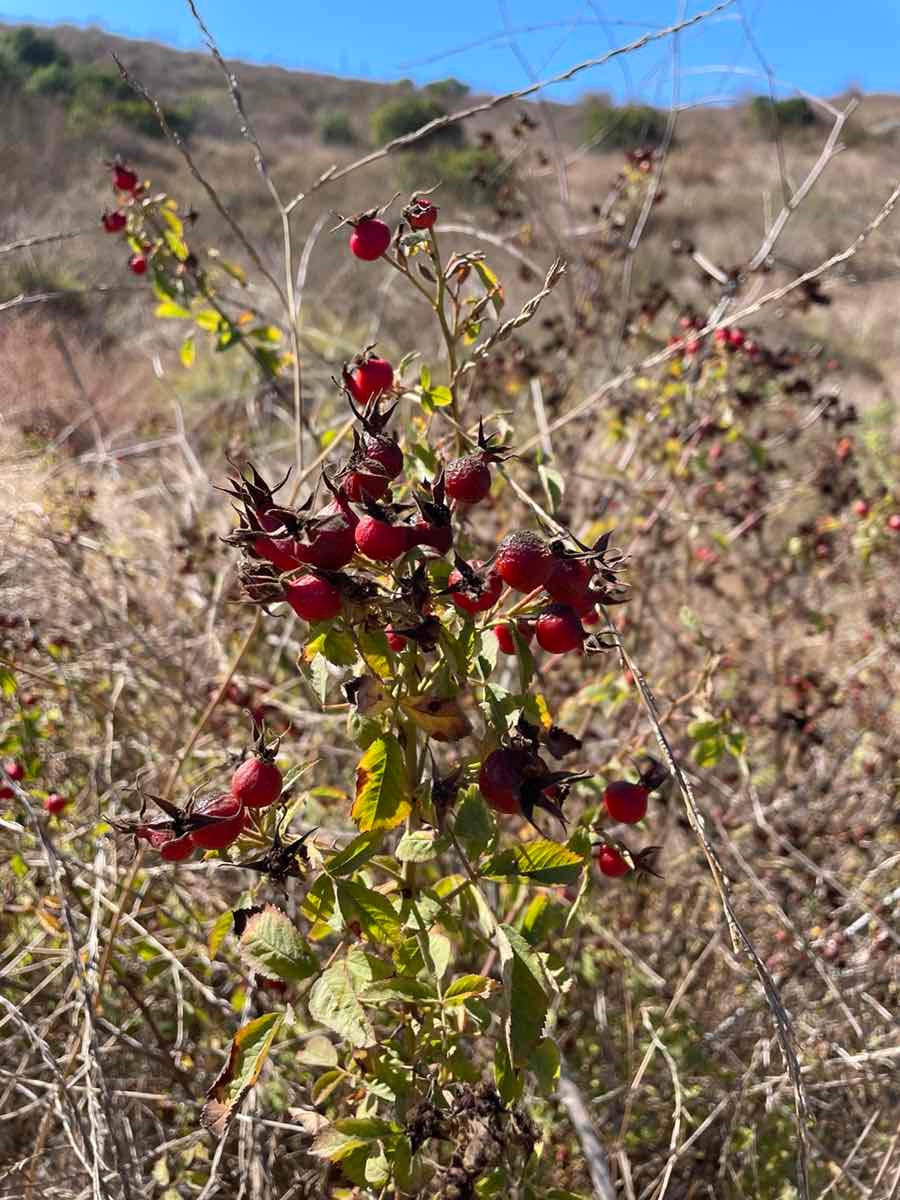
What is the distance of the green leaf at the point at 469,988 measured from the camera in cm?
90

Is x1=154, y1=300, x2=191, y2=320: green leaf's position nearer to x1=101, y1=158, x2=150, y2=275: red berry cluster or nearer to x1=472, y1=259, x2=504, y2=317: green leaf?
x1=101, y1=158, x2=150, y2=275: red berry cluster

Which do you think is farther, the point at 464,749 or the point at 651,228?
the point at 651,228

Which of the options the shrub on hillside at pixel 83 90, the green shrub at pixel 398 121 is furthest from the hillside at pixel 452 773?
the shrub on hillside at pixel 83 90

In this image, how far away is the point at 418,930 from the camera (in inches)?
35.8

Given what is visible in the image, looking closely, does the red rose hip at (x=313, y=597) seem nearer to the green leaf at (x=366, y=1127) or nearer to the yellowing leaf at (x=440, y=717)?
the yellowing leaf at (x=440, y=717)

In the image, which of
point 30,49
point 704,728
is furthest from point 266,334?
point 30,49

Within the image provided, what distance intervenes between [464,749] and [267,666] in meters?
0.74

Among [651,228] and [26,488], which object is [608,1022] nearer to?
[26,488]

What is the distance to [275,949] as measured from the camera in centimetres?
84

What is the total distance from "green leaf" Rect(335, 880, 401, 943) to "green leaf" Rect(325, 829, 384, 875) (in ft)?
0.06

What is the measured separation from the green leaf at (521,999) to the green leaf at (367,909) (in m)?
0.11

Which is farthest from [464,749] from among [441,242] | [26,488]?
[441,242]

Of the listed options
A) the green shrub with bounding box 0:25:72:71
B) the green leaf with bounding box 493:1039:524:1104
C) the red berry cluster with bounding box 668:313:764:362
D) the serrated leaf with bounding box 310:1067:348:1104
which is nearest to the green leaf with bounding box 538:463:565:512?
the green leaf with bounding box 493:1039:524:1104

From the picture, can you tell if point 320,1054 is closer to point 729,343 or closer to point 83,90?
point 729,343
